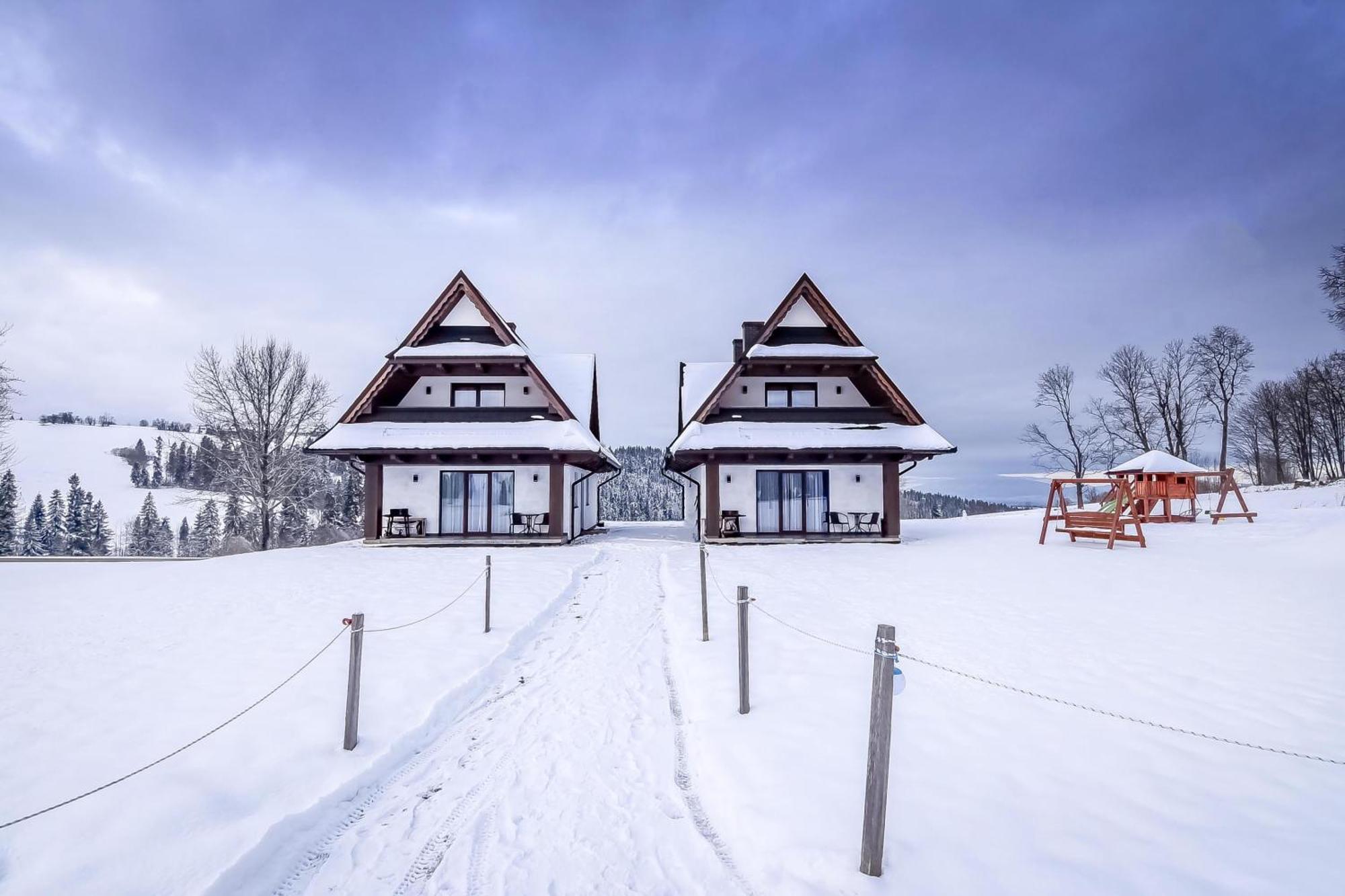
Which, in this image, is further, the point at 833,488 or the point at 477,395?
the point at 477,395

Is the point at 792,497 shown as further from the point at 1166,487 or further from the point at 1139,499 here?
the point at 1166,487

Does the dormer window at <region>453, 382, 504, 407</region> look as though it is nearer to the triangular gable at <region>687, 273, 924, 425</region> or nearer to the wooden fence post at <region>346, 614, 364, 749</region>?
the triangular gable at <region>687, 273, 924, 425</region>

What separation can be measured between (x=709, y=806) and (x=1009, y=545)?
48.0 feet

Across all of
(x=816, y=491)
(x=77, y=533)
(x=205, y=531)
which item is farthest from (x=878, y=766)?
(x=77, y=533)

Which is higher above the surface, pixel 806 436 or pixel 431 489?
pixel 806 436

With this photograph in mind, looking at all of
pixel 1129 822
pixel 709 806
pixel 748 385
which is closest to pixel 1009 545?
pixel 748 385

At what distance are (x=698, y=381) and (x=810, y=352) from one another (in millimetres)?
6434

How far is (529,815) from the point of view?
10.8ft

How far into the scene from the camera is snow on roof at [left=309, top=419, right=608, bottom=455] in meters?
16.0

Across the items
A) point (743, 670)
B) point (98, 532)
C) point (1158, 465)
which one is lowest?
point (98, 532)

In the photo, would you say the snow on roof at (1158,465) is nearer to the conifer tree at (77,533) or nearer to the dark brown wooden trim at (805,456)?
the dark brown wooden trim at (805,456)

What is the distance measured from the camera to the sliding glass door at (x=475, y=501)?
17.2 meters

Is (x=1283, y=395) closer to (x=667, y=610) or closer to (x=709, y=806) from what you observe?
(x=667, y=610)

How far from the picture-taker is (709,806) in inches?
132
